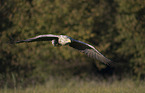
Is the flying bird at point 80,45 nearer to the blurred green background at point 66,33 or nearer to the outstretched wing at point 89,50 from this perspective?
the outstretched wing at point 89,50

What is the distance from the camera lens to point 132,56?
15.4 m

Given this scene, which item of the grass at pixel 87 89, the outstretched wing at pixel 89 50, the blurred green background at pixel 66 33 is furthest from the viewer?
the blurred green background at pixel 66 33

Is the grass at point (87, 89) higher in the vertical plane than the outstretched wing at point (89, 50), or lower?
lower

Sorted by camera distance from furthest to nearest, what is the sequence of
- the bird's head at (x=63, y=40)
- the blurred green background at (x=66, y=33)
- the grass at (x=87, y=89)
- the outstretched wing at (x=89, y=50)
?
the blurred green background at (x=66, y=33) < the grass at (x=87, y=89) < the outstretched wing at (x=89, y=50) < the bird's head at (x=63, y=40)

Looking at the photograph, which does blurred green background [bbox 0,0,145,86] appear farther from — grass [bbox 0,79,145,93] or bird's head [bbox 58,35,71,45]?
bird's head [bbox 58,35,71,45]

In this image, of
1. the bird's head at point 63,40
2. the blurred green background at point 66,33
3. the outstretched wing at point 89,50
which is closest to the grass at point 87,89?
the outstretched wing at point 89,50

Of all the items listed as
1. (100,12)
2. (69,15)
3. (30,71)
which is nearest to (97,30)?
(100,12)

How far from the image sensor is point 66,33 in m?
13.5

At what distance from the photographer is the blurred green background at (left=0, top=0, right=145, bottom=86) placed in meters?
13.1

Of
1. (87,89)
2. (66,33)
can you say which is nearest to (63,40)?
(87,89)

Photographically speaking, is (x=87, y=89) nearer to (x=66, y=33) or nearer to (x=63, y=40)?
(x=63, y=40)

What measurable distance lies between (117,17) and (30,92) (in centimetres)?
803

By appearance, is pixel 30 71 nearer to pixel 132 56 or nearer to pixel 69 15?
pixel 69 15

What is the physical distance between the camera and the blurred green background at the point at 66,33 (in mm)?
13141
